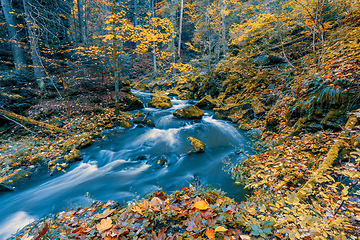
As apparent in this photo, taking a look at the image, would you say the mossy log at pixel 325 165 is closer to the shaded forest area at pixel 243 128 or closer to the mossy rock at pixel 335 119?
the shaded forest area at pixel 243 128

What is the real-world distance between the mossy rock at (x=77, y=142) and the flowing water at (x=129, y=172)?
0.28 metres

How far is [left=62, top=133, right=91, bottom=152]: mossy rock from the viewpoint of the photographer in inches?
225

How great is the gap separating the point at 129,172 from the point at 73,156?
2389mm

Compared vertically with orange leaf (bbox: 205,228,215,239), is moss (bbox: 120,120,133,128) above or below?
below

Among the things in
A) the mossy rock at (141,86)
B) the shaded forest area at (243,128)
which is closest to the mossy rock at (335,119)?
the shaded forest area at (243,128)

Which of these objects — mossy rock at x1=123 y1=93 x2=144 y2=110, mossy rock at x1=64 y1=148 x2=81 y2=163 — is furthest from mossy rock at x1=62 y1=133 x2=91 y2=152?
mossy rock at x1=123 y1=93 x2=144 y2=110

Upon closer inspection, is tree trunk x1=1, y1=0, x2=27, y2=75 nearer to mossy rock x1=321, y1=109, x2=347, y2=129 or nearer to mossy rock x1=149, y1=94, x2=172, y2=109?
mossy rock x1=149, y1=94, x2=172, y2=109

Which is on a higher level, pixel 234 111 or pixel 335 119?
pixel 335 119

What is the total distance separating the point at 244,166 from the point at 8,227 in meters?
6.20

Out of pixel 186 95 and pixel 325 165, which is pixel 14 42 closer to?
pixel 186 95

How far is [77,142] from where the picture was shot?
237 inches

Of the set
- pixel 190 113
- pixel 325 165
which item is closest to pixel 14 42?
pixel 190 113

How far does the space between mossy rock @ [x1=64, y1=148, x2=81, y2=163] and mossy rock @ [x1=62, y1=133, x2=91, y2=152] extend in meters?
0.26

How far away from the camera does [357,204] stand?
2035mm
